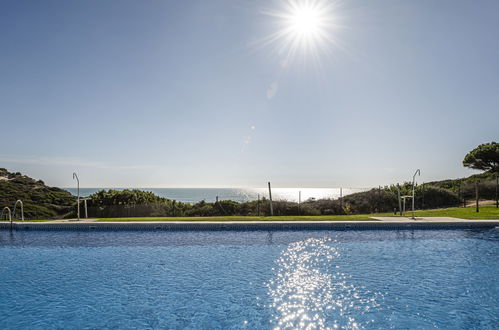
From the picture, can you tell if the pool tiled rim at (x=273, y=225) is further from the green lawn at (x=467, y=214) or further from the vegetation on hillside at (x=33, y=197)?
the vegetation on hillside at (x=33, y=197)

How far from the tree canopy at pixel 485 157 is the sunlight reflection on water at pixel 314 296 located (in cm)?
3122

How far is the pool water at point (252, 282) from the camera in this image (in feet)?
15.2

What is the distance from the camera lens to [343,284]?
6.04 metres

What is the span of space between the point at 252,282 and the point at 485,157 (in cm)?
3430

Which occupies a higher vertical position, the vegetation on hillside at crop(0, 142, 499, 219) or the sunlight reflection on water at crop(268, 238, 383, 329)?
the vegetation on hillside at crop(0, 142, 499, 219)

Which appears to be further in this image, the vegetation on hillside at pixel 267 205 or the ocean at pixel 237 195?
the ocean at pixel 237 195

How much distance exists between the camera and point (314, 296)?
17.9 ft

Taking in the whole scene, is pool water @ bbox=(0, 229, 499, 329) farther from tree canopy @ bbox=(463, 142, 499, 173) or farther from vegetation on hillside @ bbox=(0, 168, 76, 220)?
tree canopy @ bbox=(463, 142, 499, 173)

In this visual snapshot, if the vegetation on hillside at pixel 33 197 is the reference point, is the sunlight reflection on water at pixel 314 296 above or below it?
below

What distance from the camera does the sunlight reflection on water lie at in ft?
14.8

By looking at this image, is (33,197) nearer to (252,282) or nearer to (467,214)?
(252,282)

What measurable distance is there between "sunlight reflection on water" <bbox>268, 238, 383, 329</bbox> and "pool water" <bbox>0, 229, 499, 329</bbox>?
0.02 metres

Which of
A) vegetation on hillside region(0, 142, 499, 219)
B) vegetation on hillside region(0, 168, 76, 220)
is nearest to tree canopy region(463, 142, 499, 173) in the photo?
vegetation on hillside region(0, 142, 499, 219)

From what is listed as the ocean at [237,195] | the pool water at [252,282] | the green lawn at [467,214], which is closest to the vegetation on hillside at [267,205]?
the ocean at [237,195]
